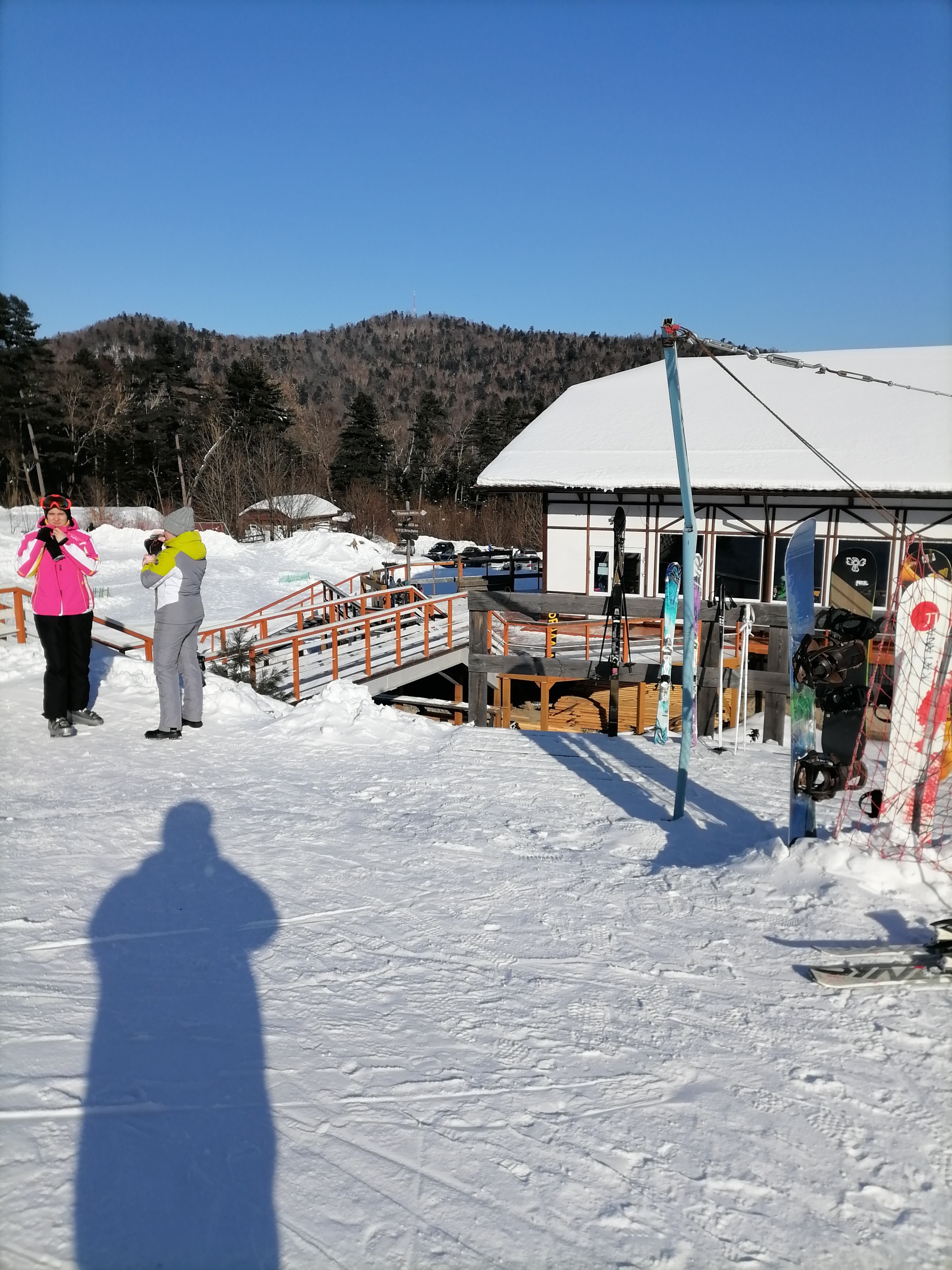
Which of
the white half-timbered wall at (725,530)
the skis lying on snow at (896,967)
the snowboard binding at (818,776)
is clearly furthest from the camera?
the white half-timbered wall at (725,530)

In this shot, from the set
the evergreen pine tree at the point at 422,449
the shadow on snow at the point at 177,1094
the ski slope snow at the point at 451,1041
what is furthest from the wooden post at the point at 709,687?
the evergreen pine tree at the point at 422,449

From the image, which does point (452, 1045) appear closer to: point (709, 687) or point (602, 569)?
point (709, 687)

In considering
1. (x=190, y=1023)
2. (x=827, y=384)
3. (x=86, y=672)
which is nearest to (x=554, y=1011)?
(x=190, y=1023)

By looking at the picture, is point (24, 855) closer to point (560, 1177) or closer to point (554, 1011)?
point (554, 1011)

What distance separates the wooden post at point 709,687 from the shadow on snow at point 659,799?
0.96 m

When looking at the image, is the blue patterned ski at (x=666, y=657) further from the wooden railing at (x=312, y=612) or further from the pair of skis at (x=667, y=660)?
the wooden railing at (x=312, y=612)

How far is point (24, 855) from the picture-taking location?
420cm

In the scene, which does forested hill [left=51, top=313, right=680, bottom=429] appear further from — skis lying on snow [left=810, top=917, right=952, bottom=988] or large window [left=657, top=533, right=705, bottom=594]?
skis lying on snow [left=810, top=917, right=952, bottom=988]

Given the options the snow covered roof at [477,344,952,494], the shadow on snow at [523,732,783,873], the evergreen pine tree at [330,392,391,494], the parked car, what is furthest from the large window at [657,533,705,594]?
the evergreen pine tree at [330,392,391,494]

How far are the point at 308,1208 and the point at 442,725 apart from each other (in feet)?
17.8

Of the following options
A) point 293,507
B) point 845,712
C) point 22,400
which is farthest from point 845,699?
point 22,400

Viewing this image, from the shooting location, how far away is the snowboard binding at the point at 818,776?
4047 millimetres

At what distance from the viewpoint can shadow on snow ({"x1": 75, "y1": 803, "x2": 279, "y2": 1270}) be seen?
2006 millimetres

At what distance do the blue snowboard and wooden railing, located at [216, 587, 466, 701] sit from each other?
7714 mm
